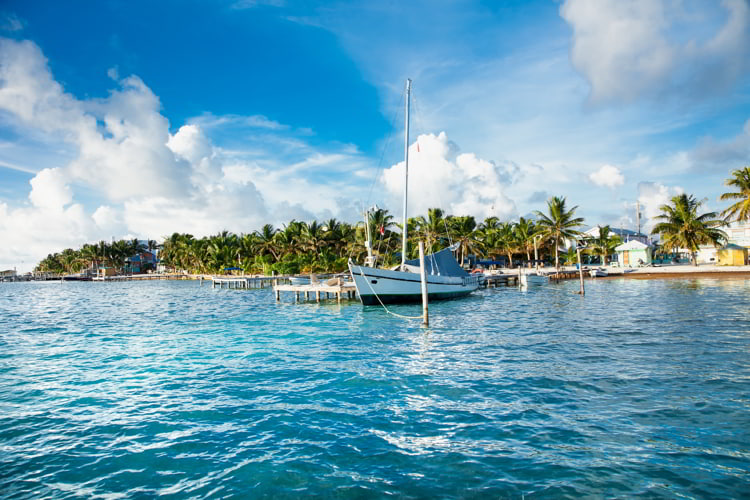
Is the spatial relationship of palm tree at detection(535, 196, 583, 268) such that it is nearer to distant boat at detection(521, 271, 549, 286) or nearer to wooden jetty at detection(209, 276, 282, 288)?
distant boat at detection(521, 271, 549, 286)

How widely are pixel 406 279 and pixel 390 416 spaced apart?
2099 centimetres

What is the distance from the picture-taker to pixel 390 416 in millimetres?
8812

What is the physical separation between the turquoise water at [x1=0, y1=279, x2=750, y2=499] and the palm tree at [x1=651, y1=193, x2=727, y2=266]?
1638 inches

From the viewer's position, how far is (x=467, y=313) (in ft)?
Answer: 84.8

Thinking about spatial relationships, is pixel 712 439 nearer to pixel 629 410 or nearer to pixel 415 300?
pixel 629 410

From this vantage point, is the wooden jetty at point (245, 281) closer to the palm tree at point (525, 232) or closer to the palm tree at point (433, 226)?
the palm tree at point (433, 226)

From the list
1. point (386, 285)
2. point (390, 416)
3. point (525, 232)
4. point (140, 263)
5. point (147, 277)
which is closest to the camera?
point (390, 416)

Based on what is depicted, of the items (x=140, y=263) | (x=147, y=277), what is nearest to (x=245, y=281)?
(x=147, y=277)

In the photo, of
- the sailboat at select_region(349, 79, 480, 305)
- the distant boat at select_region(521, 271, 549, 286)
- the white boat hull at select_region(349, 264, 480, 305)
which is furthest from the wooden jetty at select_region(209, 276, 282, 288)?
the distant boat at select_region(521, 271, 549, 286)

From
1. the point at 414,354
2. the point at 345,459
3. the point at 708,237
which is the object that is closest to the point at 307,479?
the point at 345,459

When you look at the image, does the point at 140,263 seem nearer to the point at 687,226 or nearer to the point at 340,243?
the point at 340,243

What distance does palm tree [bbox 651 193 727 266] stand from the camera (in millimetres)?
51969

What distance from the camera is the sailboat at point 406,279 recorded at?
28.9m

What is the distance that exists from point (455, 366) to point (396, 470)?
6374 mm
